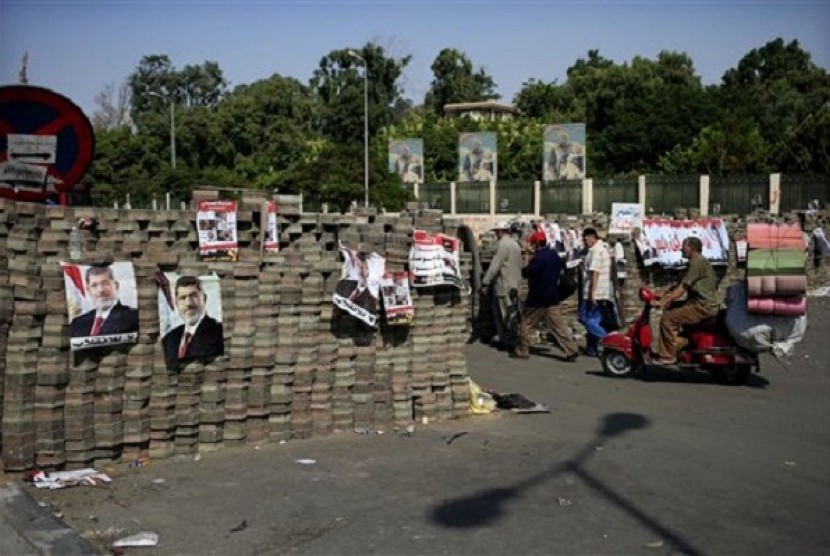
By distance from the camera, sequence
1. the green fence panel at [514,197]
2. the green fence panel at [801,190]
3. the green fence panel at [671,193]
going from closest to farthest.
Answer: the green fence panel at [801,190]
the green fence panel at [671,193]
the green fence panel at [514,197]

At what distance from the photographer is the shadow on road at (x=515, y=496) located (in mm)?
5762

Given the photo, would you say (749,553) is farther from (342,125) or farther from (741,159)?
(342,125)

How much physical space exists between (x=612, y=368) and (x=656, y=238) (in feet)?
20.3

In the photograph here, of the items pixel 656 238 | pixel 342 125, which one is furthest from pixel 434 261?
pixel 342 125

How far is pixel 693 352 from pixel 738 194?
23510 mm

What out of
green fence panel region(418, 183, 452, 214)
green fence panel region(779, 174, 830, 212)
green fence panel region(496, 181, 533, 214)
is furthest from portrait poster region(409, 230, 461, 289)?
green fence panel region(418, 183, 452, 214)

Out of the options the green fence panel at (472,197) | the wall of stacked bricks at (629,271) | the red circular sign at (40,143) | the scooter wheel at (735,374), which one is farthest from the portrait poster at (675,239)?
the green fence panel at (472,197)

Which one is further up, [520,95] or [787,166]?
[520,95]

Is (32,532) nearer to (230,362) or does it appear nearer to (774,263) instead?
(230,362)

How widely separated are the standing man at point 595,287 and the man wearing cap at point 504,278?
1046 mm

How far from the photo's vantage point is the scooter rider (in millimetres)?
11055

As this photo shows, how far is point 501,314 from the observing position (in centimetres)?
1385

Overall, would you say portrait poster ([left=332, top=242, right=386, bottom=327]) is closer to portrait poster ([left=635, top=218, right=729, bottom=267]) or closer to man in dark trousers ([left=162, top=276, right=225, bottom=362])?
man in dark trousers ([left=162, top=276, right=225, bottom=362])

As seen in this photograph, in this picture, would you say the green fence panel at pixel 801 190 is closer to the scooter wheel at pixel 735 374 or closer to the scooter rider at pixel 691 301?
the scooter wheel at pixel 735 374
